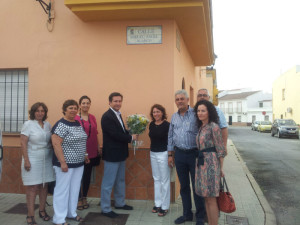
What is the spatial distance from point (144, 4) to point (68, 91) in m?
2.19

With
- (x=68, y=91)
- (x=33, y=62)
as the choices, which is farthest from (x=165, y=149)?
(x=33, y=62)

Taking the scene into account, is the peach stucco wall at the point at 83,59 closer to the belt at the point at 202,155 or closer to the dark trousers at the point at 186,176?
the dark trousers at the point at 186,176

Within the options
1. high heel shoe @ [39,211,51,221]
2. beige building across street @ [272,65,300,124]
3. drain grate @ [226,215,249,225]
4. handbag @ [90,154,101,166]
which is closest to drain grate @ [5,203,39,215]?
high heel shoe @ [39,211,51,221]

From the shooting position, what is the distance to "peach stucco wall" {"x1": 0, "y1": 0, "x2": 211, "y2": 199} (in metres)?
4.90

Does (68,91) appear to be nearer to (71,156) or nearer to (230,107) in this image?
(71,156)

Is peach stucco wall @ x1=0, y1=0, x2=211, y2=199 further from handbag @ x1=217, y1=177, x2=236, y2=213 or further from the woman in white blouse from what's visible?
handbag @ x1=217, y1=177, x2=236, y2=213

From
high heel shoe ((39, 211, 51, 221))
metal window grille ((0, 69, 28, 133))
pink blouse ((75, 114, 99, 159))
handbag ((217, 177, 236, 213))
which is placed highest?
metal window grille ((0, 69, 28, 133))

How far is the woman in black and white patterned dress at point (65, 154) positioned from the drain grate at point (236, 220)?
2523 millimetres

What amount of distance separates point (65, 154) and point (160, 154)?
145cm

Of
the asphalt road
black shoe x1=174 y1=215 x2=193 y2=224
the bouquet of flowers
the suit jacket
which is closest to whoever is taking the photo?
black shoe x1=174 y1=215 x2=193 y2=224

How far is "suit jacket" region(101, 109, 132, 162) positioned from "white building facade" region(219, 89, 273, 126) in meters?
53.9

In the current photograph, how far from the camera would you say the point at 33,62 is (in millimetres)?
5273

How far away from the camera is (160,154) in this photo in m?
4.20

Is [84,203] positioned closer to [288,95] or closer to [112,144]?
[112,144]
